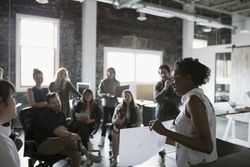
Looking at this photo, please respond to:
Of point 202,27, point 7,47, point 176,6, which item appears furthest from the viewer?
point 202,27

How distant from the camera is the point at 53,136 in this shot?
9.64 feet

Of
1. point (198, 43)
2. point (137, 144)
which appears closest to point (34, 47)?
point (137, 144)

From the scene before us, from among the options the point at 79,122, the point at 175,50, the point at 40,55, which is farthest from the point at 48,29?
the point at 175,50

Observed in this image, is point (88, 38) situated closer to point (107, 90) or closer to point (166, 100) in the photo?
point (107, 90)

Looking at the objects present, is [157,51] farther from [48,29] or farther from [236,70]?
[48,29]

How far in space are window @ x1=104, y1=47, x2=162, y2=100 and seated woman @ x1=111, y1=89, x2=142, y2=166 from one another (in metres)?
2.89

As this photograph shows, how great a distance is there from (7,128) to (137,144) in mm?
734

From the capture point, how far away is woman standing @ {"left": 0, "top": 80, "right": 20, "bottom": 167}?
90cm

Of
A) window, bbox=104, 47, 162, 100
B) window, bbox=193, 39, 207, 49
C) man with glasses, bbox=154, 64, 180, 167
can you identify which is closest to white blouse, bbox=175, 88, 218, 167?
man with glasses, bbox=154, 64, 180, 167

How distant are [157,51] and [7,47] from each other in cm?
444

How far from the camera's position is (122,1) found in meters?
5.45

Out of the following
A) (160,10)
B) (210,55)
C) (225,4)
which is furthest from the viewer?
(210,55)

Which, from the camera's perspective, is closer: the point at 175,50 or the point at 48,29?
the point at 48,29

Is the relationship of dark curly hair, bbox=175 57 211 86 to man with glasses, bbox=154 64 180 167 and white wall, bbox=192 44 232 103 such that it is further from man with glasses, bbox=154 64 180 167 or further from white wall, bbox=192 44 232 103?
white wall, bbox=192 44 232 103
